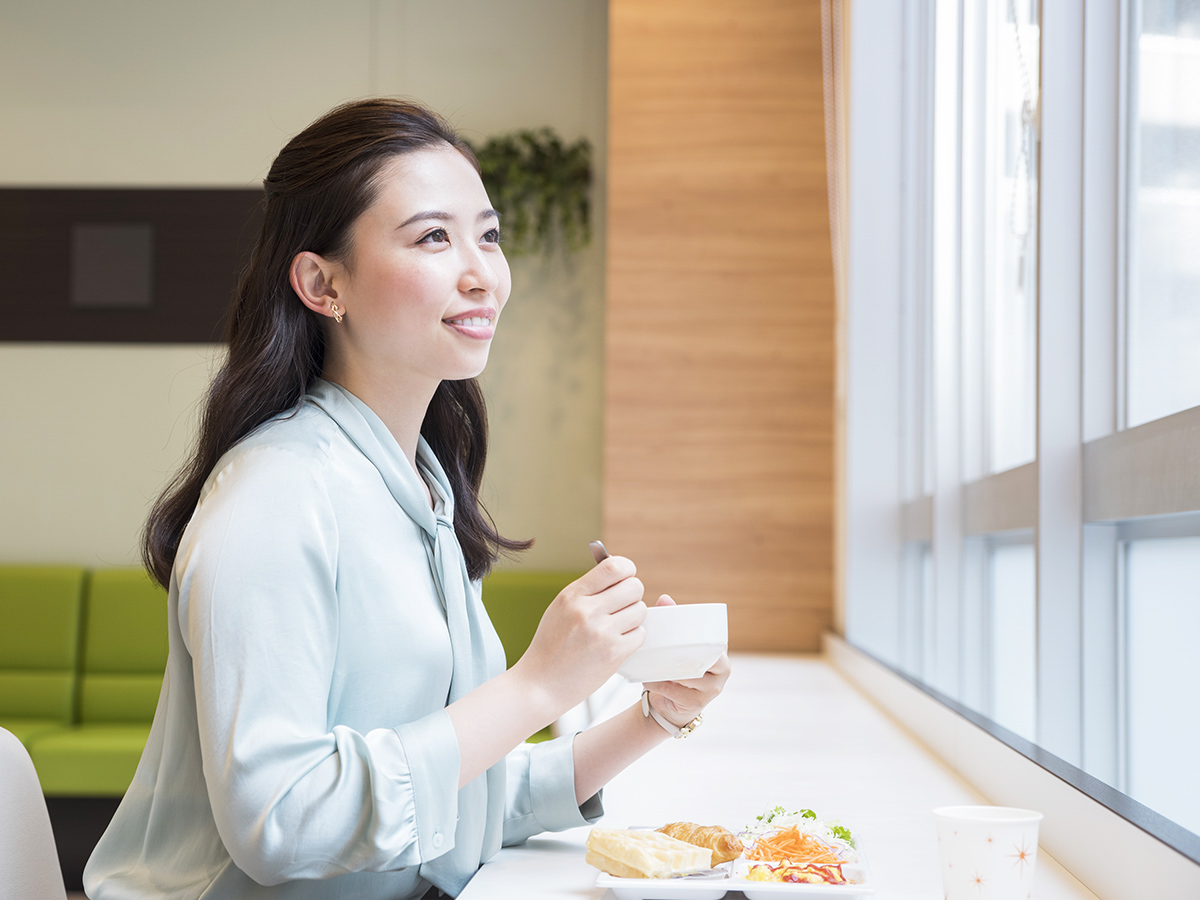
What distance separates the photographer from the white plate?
0.81m

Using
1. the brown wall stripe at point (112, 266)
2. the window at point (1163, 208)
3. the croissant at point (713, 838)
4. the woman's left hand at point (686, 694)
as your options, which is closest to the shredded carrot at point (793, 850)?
the croissant at point (713, 838)

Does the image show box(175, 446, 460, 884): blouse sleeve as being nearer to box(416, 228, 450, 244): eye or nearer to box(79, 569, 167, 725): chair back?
box(416, 228, 450, 244): eye

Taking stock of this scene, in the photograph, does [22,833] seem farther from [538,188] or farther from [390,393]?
[538,188]

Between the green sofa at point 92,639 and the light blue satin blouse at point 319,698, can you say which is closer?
the light blue satin blouse at point 319,698

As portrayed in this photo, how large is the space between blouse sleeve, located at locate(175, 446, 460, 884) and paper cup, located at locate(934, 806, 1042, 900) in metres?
0.36

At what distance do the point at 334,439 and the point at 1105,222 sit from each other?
3.57ft

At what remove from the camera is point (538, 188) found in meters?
4.09

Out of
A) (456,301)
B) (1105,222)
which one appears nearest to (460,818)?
(456,301)

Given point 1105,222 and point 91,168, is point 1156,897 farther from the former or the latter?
point 91,168

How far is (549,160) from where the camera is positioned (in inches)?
161

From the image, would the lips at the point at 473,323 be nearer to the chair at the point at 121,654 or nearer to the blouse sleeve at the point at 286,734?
the blouse sleeve at the point at 286,734

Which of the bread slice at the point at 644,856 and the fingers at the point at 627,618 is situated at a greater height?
the fingers at the point at 627,618

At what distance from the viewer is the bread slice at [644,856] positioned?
0.85 metres

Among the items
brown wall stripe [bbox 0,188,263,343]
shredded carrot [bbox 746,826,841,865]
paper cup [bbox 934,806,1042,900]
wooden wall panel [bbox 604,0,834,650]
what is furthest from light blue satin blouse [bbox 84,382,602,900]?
brown wall stripe [bbox 0,188,263,343]
